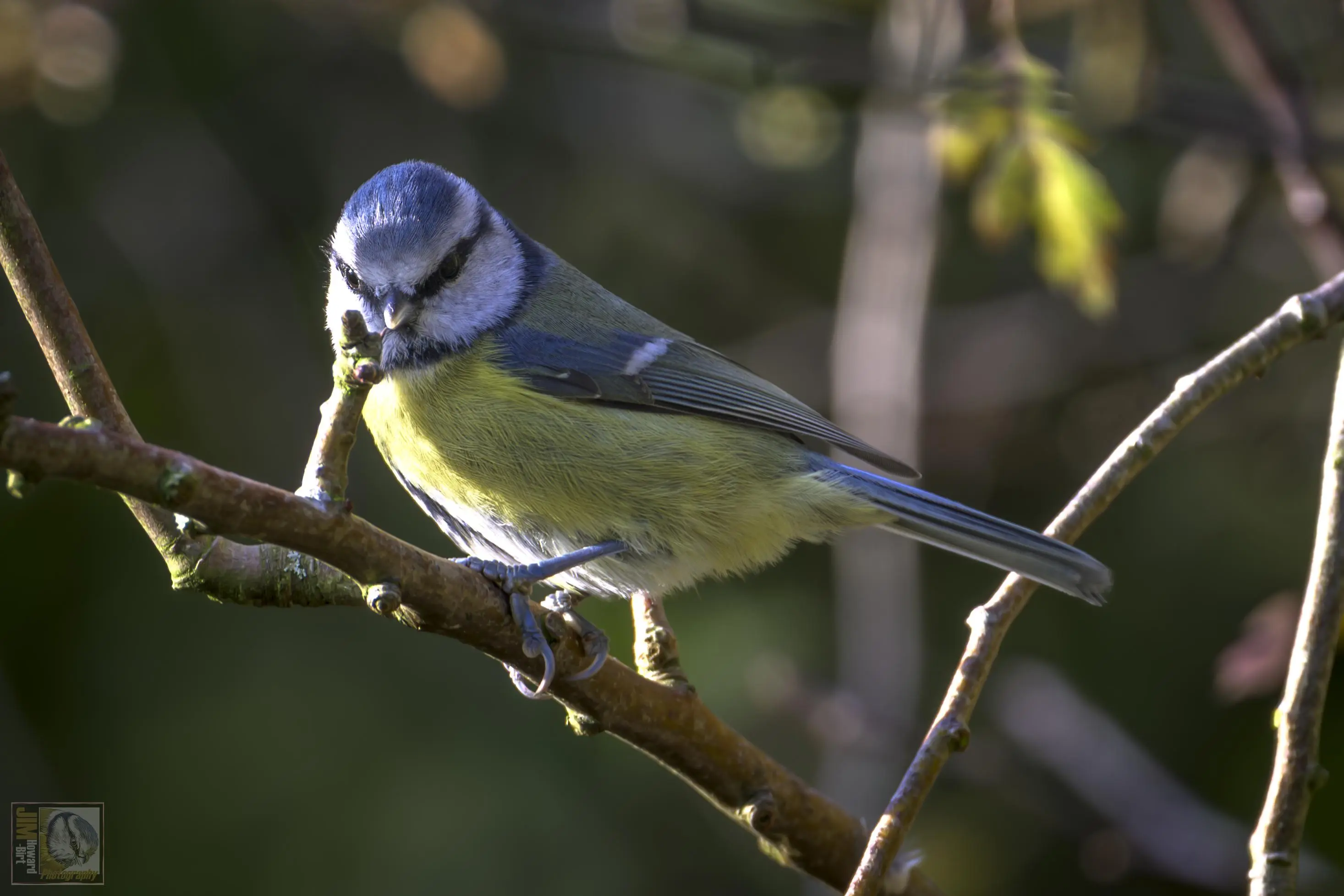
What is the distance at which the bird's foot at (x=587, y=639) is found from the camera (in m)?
1.58

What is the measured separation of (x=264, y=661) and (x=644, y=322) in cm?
149

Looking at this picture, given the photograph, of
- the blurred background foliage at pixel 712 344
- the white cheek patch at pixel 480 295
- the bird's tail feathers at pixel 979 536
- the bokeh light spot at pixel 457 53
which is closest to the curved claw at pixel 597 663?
the bird's tail feathers at pixel 979 536

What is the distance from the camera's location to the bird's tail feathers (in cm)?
201

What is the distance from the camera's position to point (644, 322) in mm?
2660

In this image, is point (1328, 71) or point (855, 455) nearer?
point (855, 455)

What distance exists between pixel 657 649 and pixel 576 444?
441mm

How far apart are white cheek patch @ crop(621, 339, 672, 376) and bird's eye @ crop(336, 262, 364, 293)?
529 millimetres

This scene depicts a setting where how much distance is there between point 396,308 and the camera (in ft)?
7.20

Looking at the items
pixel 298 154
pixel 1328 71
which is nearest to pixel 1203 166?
pixel 1328 71

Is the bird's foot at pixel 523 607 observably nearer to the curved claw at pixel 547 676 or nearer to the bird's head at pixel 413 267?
the curved claw at pixel 547 676

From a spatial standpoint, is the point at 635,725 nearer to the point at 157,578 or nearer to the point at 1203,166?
the point at 157,578

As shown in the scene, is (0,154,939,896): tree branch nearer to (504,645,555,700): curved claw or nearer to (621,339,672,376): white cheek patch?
(504,645,555,700): curved claw

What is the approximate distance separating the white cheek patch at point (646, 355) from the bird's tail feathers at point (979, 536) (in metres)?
0.40

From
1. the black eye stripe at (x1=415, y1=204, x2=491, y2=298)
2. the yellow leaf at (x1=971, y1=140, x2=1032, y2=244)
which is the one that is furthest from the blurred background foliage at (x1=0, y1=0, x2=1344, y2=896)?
the black eye stripe at (x1=415, y1=204, x2=491, y2=298)
